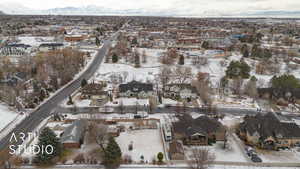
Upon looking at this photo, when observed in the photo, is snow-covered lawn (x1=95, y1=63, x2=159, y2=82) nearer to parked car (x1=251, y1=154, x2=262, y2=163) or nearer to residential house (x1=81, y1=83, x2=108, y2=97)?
residential house (x1=81, y1=83, x2=108, y2=97)

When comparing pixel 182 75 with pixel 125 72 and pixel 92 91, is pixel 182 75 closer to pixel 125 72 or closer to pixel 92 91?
pixel 125 72

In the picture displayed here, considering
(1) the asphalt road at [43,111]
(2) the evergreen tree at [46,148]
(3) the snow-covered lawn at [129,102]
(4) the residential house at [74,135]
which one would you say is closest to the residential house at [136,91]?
(3) the snow-covered lawn at [129,102]

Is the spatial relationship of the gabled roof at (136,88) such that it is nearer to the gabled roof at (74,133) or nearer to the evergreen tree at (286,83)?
the gabled roof at (74,133)

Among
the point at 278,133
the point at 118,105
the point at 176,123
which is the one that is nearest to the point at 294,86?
the point at 278,133

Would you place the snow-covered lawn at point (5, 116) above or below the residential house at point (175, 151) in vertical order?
above

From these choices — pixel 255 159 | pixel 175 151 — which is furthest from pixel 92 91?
pixel 255 159

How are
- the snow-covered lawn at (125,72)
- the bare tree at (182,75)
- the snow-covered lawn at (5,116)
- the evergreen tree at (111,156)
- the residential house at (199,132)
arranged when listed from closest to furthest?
the evergreen tree at (111,156) < the residential house at (199,132) < the snow-covered lawn at (5,116) < the bare tree at (182,75) < the snow-covered lawn at (125,72)

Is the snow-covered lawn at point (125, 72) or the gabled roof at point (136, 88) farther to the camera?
the snow-covered lawn at point (125, 72)

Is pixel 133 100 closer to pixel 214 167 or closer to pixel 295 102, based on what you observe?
pixel 214 167
